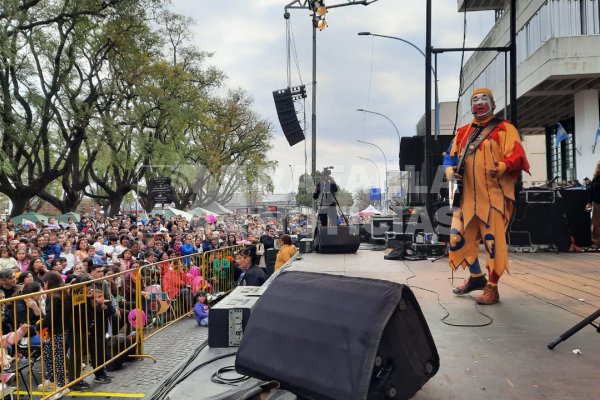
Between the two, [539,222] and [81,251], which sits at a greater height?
[539,222]

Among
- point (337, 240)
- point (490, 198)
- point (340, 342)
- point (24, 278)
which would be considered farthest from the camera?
point (337, 240)

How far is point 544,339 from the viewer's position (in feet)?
9.90

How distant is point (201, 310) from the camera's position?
8234 millimetres

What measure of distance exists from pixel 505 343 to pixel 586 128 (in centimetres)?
1698

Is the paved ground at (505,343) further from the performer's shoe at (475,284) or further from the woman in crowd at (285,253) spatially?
the woman in crowd at (285,253)

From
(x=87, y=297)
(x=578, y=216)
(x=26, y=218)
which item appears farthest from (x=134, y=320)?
(x=26, y=218)

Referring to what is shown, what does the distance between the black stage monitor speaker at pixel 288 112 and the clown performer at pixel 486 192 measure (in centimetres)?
1054

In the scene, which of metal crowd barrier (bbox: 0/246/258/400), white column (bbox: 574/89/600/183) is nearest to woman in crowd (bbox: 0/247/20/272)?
metal crowd barrier (bbox: 0/246/258/400)

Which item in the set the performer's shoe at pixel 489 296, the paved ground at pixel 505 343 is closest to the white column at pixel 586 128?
the paved ground at pixel 505 343

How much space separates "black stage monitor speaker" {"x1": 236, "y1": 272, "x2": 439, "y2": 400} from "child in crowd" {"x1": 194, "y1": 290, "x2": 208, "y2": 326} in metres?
5.98

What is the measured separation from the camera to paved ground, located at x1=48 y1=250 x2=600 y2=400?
2352 millimetres

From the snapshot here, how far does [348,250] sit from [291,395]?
276 inches

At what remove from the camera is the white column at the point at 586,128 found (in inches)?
654

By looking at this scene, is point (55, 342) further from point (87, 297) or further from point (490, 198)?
point (490, 198)
